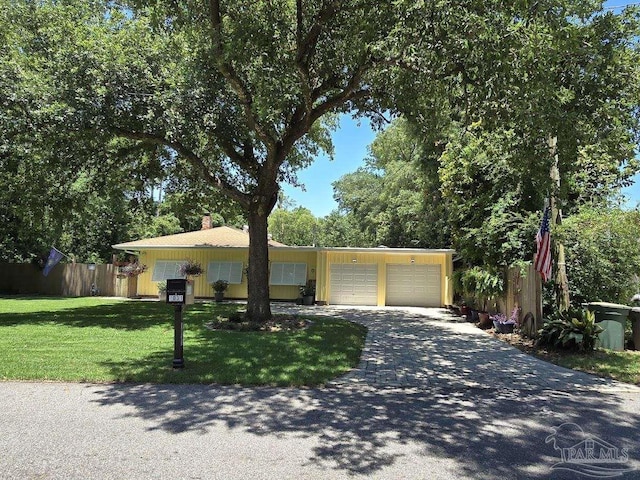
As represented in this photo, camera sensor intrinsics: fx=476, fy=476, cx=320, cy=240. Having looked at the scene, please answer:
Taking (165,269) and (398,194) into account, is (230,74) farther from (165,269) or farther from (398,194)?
(398,194)

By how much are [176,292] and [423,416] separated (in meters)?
3.99

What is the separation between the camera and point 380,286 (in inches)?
821

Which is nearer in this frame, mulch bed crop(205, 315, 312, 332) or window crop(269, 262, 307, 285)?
mulch bed crop(205, 315, 312, 332)

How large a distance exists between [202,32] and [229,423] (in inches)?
298

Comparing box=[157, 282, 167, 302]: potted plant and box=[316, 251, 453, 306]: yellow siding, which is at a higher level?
box=[316, 251, 453, 306]: yellow siding

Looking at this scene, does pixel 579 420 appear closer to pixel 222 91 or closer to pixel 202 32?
pixel 202 32

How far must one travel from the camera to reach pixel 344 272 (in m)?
21.0

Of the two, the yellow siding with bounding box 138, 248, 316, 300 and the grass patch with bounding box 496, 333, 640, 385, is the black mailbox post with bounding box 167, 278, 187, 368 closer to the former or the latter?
the grass patch with bounding box 496, 333, 640, 385

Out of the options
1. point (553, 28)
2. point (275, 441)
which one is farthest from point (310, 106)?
point (275, 441)

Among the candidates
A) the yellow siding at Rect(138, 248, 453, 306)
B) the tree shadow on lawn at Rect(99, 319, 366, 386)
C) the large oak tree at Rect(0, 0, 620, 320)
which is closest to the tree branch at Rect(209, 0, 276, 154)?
the large oak tree at Rect(0, 0, 620, 320)

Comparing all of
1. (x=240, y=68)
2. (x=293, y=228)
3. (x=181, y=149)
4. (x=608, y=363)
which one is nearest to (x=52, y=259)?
(x=181, y=149)

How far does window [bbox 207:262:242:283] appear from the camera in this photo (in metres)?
21.7

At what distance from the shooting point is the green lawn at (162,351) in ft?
22.4

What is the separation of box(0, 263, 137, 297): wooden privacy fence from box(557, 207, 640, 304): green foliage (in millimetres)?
18867
